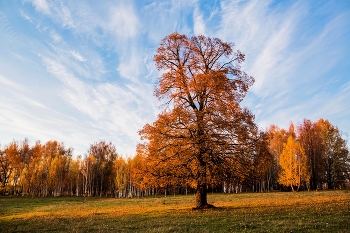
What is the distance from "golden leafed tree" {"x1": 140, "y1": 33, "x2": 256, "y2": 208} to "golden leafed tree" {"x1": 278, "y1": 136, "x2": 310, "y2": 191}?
49.4 meters

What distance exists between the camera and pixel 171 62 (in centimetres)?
2542

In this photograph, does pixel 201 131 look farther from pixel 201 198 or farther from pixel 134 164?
pixel 134 164

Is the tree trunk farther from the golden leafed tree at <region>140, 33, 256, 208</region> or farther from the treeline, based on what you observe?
the treeline

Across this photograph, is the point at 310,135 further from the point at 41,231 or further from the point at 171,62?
the point at 41,231

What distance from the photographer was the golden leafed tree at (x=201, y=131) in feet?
69.2

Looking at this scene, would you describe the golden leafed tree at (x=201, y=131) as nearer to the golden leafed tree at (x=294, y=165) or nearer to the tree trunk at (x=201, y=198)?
the tree trunk at (x=201, y=198)

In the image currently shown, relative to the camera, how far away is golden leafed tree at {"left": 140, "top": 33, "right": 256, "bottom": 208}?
21094mm

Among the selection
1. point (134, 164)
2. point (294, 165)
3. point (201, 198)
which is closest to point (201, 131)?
point (201, 198)

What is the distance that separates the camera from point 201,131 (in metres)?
21.8

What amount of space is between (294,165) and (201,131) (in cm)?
5277

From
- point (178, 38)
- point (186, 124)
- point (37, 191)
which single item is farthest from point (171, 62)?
point (37, 191)

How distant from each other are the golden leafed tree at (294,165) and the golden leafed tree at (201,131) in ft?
162

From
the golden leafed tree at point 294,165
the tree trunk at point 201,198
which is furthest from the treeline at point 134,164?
the tree trunk at point 201,198

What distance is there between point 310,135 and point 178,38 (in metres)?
67.6
